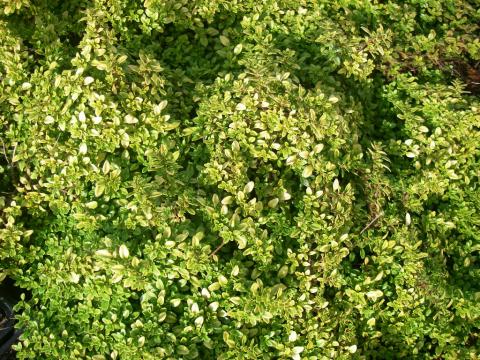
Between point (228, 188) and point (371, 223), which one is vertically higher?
point (228, 188)

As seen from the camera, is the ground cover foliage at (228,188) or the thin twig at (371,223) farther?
the thin twig at (371,223)

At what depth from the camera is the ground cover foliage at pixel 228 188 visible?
249cm

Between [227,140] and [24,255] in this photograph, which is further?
[227,140]

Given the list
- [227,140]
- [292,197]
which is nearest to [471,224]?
[292,197]

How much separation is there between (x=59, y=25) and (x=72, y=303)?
5.03 ft

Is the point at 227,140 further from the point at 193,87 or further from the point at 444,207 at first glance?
the point at 444,207

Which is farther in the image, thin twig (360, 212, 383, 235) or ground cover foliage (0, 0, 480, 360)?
thin twig (360, 212, 383, 235)

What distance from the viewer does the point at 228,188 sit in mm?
2639

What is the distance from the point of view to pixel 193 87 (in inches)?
125

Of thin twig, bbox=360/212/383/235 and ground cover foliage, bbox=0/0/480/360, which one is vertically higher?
ground cover foliage, bbox=0/0/480/360

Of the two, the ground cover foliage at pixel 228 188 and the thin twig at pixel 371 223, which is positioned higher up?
the ground cover foliage at pixel 228 188

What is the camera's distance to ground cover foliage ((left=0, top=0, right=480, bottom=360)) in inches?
97.9

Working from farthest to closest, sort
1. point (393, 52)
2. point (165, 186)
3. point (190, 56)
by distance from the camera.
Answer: point (393, 52) < point (190, 56) < point (165, 186)

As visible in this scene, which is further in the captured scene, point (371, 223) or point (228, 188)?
point (371, 223)
